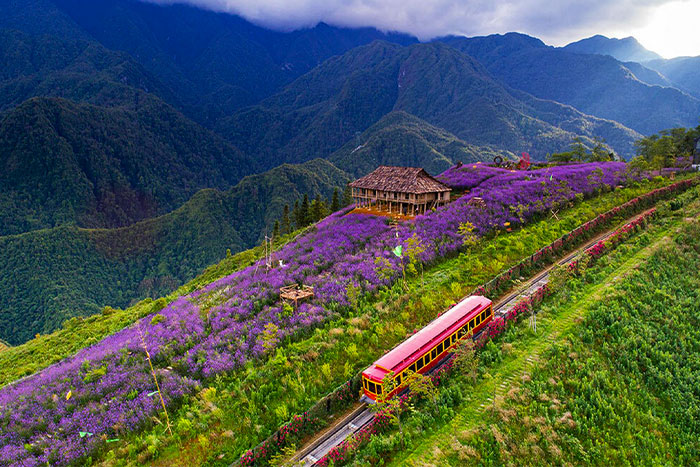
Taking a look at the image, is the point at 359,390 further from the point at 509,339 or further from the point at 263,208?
the point at 263,208

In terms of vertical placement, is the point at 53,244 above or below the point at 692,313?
below

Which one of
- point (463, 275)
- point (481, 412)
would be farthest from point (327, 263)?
point (481, 412)

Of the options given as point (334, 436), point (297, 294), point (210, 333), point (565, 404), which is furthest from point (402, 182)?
point (334, 436)

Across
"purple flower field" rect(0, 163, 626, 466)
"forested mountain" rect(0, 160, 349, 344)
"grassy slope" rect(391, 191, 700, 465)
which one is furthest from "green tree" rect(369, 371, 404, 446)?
"forested mountain" rect(0, 160, 349, 344)

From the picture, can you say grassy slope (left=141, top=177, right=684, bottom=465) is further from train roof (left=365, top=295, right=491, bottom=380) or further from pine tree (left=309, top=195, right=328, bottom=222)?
pine tree (left=309, top=195, right=328, bottom=222)

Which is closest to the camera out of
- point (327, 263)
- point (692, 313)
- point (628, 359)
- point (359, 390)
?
point (628, 359)

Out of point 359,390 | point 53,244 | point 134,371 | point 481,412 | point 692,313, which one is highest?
point 692,313

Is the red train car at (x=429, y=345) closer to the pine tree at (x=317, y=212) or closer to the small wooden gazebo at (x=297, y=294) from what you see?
the small wooden gazebo at (x=297, y=294)

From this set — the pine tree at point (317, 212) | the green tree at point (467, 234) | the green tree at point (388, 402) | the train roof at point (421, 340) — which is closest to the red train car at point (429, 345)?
the train roof at point (421, 340)
